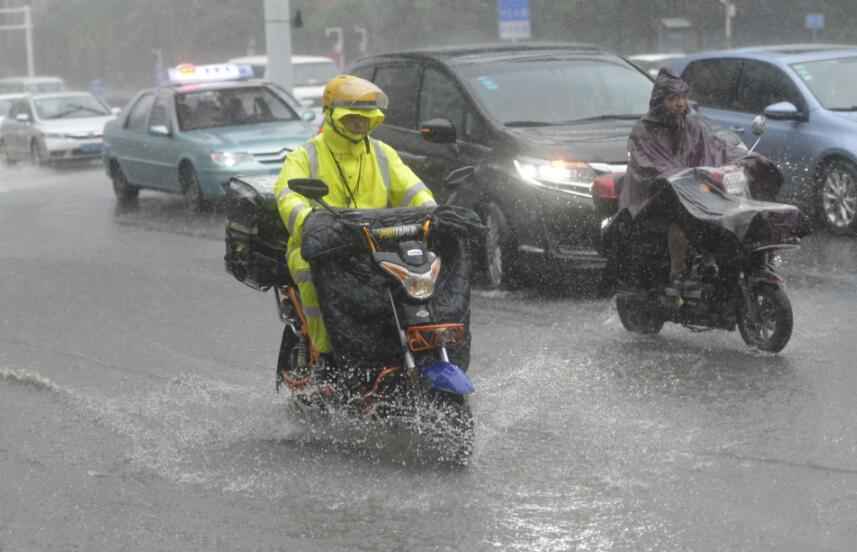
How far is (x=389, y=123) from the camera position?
13.1 meters

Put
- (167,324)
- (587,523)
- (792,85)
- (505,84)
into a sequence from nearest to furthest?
(587,523)
(167,324)
(505,84)
(792,85)

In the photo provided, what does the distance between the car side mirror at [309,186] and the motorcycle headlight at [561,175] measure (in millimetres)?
4580

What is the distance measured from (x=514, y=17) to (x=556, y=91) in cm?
1826

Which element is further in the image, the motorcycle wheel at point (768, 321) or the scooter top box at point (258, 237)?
the motorcycle wheel at point (768, 321)

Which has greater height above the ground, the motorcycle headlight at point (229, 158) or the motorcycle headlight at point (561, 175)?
the motorcycle headlight at point (561, 175)

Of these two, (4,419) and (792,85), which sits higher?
(792,85)

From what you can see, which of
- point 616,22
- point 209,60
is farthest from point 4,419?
point 209,60

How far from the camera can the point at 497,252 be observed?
11.5 meters

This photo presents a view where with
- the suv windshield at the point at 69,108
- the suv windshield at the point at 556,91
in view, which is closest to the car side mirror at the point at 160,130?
the suv windshield at the point at 556,91

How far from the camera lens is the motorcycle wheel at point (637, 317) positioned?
30.6ft

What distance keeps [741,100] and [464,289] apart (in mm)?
9054

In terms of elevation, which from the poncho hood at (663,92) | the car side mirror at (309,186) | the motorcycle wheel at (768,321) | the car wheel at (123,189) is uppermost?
the poncho hood at (663,92)

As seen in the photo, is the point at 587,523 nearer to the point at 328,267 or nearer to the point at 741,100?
the point at 328,267

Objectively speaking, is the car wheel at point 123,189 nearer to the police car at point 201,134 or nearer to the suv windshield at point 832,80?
the police car at point 201,134
